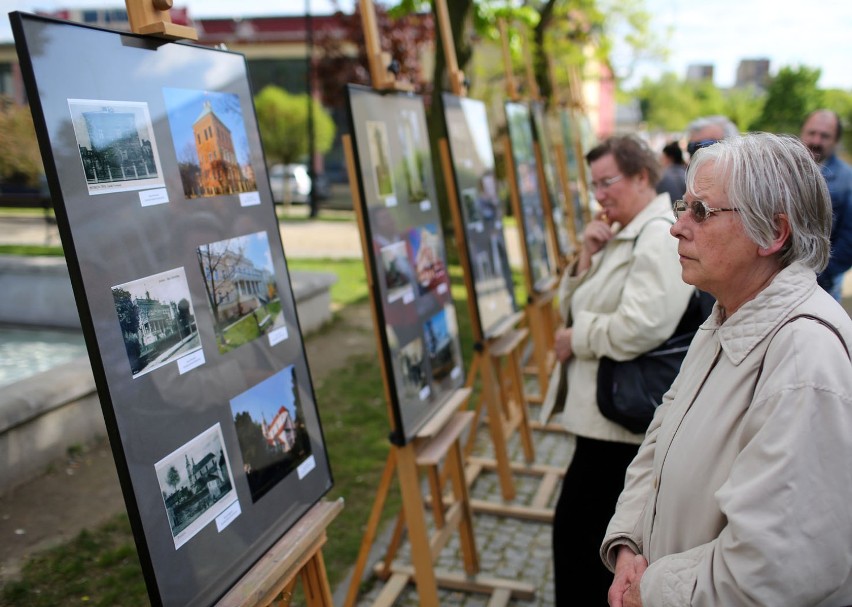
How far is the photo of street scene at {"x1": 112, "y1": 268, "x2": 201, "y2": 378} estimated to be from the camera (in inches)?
63.1

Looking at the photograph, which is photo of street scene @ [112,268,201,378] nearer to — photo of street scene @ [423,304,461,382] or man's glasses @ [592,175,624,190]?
photo of street scene @ [423,304,461,382]

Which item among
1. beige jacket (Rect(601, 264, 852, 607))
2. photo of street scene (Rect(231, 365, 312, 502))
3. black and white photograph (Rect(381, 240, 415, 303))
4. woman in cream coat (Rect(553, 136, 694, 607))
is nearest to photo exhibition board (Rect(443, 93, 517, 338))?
black and white photograph (Rect(381, 240, 415, 303))

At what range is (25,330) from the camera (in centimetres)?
769

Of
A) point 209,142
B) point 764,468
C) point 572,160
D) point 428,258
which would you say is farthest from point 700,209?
point 572,160

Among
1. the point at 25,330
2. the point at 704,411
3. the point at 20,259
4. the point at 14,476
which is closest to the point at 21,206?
the point at 20,259

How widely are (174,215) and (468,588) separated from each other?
2503 mm

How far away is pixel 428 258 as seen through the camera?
3199 mm

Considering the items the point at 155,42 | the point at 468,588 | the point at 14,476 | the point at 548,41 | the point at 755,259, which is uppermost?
the point at 548,41

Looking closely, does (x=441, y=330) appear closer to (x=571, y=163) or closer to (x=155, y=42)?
(x=155, y=42)

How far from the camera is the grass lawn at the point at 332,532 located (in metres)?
3.15

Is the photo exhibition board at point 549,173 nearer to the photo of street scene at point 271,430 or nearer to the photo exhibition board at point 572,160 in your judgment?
the photo exhibition board at point 572,160

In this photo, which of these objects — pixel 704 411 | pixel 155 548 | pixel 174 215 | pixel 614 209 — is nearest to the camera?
pixel 704 411

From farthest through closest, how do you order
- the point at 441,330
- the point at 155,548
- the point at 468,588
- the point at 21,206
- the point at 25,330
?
the point at 21,206
the point at 25,330
the point at 468,588
the point at 441,330
the point at 155,548

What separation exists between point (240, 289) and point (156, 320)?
0.37 m
